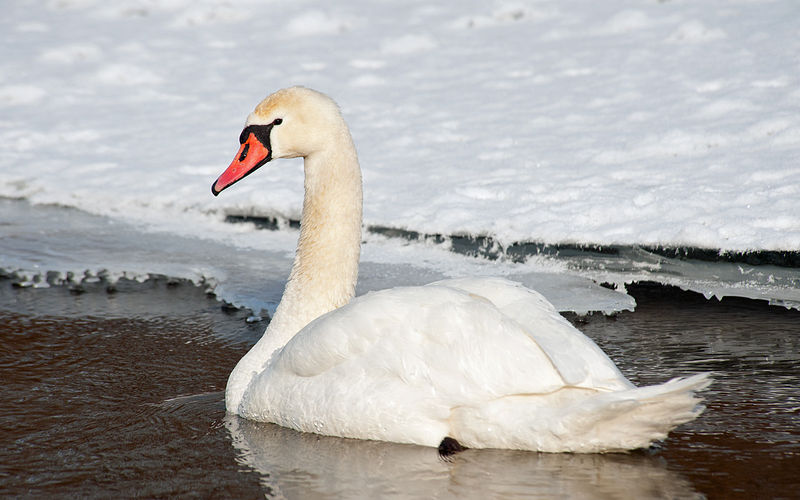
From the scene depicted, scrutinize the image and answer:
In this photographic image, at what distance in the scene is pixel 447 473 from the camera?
11.0 ft

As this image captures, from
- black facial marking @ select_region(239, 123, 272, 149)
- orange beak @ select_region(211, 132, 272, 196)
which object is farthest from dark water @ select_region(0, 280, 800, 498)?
black facial marking @ select_region(239, 123, 272, 149)

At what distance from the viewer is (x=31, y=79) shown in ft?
36.9

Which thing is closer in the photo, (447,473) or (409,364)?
(447,473)

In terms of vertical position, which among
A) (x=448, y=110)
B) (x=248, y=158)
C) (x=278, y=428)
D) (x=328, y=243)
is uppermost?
(x=448, y=110)

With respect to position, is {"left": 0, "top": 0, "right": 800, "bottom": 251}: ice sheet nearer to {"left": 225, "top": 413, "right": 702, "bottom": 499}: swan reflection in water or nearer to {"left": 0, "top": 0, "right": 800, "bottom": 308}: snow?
{"left": 0, "top": 0, "right": 800, "bottom": 308}: snow

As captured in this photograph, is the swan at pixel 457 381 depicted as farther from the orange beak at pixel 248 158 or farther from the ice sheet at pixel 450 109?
the ice sheet at pixel 450 109

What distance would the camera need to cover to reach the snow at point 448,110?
6926mm

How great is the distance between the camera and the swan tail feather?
324cm

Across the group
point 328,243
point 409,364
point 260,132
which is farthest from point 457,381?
point 260,132

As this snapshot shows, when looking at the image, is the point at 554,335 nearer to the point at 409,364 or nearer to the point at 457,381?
the point at 457,381

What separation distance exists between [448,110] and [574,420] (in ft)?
21.3

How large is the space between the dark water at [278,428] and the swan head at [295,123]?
1.06 meters

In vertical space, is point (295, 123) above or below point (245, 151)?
above

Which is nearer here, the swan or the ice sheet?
the swan
